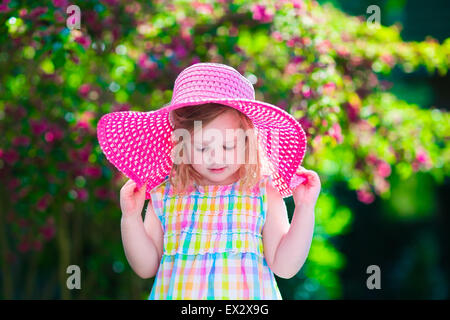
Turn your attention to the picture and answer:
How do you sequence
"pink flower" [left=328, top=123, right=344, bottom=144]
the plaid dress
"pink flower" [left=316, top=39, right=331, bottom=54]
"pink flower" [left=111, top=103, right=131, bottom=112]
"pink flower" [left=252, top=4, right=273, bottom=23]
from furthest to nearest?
"pink flower" [left=111, top=103, right=131, bottom=112] < "pink flower" [left=252, top=4, right=273, bottom=23] < "pink flower" [left=316, top=39, right=331, bottom=54] < "pink flower" [left=328, top=123, right=344, bottom=144] < the plaid dress

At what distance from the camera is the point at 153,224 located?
5.89ft

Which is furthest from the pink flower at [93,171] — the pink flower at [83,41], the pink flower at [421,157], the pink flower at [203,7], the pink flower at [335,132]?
the pink flower at [421,157]

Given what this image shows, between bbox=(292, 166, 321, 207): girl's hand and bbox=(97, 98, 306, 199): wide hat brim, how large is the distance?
0.12 feet

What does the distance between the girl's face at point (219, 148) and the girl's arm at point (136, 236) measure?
8.5 inches

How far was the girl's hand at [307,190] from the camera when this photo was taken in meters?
1.68

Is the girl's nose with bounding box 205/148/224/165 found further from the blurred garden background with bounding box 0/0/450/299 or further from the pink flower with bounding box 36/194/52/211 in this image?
the pink flower with bounding box 36/194/52/211

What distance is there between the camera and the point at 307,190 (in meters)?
1.69

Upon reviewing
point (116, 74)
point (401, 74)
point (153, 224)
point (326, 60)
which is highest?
point (401, 74)

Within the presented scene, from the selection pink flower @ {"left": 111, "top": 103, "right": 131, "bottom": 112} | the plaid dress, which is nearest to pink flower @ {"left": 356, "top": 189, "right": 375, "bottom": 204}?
pink flower @ {"left": 111, "top": 103, "right": 131, "bottom": 112}

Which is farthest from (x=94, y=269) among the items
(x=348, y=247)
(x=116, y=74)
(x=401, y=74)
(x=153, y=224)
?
(x=401, y=74)

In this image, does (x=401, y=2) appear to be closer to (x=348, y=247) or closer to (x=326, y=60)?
(x=348, y=247)

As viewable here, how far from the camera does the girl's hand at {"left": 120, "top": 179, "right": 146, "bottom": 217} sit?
1729 millimetres
